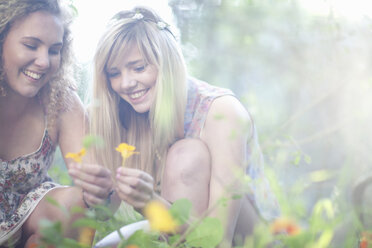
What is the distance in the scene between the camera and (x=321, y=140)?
1.89 m

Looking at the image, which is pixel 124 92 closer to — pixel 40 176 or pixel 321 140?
pixel 40 176

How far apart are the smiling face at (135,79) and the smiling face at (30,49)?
0.20 m

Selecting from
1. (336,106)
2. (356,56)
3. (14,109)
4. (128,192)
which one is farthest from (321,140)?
(14,109)

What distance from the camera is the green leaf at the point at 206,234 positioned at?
1.07 m

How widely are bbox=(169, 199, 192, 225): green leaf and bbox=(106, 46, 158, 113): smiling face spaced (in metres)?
0.50

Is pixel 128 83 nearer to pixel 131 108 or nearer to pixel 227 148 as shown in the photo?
pixel 131 108

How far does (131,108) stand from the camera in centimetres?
149

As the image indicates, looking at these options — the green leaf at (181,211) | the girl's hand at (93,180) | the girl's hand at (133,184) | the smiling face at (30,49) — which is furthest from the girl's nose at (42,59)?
the green leaf at (181,211)

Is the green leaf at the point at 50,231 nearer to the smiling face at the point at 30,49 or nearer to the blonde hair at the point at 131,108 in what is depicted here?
the blonde hair at the point at 131,108

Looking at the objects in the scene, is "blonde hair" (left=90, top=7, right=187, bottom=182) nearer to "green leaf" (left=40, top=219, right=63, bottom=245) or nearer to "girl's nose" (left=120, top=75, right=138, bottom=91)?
"girl's nose" (left=120, top=75, right=138, bottom=91)

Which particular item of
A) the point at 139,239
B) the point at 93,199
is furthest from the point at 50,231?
the point at 93,199

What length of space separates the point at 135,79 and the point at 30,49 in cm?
33

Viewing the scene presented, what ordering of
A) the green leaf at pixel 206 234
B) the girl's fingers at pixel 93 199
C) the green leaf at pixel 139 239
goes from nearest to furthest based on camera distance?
the green leaf at pixel 139 239 < the green leaf at pixel 206 234 < the girl's fingers at pixel 93 199

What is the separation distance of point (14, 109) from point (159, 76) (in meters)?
0.50
